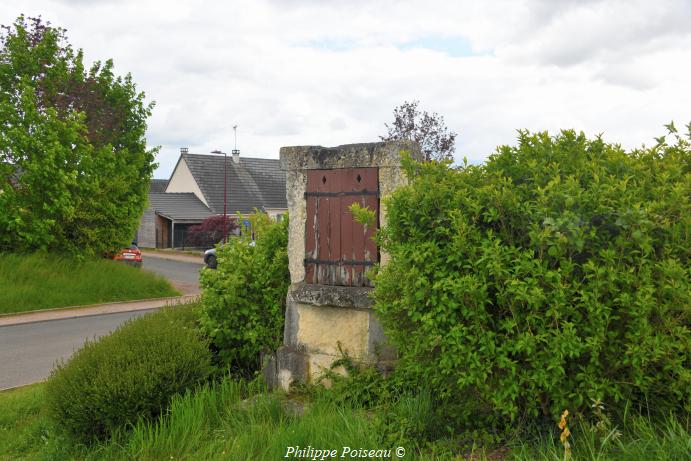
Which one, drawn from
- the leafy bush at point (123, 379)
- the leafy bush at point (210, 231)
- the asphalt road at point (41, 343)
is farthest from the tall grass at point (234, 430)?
the leafy bush at point (210, 231)

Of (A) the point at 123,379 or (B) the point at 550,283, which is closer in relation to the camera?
(B) the point at 550,283

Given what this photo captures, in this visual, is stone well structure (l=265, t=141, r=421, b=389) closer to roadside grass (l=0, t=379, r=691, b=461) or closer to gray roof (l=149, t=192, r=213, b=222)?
roadside grass (l=0, t=379, r=691, b=461)

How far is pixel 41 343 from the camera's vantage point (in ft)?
36.6

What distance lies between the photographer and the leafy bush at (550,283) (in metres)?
3.54

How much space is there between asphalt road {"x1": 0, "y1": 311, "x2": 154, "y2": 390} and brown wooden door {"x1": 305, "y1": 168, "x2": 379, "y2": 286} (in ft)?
16.4

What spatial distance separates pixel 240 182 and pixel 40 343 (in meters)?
32.9

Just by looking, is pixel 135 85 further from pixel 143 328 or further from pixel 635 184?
pixel 635 184

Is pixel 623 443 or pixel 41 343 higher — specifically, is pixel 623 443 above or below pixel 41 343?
above

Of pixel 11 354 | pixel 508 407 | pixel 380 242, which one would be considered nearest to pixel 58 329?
pixel 11 354

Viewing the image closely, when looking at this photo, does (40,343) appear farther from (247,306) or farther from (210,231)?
(210,231)

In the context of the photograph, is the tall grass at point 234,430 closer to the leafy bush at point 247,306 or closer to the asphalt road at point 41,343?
the leafy bush at point 247,306

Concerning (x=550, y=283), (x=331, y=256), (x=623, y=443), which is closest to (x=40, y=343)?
(x=331, y=256)

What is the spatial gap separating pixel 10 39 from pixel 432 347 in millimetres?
19099

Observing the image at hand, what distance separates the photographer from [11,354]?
1029cm
